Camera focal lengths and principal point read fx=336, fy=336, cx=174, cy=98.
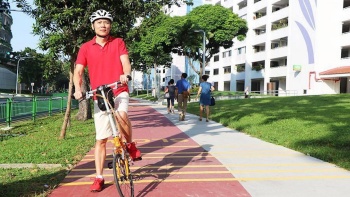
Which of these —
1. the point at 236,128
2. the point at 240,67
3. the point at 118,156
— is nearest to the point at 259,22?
the point at 240,67

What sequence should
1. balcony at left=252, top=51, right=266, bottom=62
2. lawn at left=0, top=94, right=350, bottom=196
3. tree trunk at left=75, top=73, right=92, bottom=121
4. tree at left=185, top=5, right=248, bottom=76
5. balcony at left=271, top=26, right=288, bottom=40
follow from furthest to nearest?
balcony at left=252, top=51, right=266, bottom=62
balcony at left=271, top=26, right=288, bottom=40
tree at left=185, top=5, right=248, bottom=76
tree trunk at left=75, top=73, right=92, bottom=121
lawn at left=0, top=94, right=350, bottom=196

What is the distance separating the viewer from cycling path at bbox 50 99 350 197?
166 inches

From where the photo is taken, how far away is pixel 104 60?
13.4 feet

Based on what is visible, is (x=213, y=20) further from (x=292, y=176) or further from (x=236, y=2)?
(x=292, y=176)

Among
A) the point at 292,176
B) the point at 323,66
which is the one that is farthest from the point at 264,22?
the point at 292,176

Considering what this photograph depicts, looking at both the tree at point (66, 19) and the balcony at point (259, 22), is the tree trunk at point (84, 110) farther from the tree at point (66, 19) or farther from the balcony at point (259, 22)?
the balcony at point (259, 22)

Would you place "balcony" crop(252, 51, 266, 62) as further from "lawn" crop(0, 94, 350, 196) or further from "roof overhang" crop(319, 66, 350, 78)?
"lawn" crop(0, 94, 350, 196)

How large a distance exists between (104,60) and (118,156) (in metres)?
1.19

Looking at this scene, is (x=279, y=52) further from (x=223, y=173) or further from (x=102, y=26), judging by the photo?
(x=102, y=26)

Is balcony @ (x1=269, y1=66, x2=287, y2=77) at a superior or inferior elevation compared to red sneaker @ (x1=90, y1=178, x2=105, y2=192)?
superior

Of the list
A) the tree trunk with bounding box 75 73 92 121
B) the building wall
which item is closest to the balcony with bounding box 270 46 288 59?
the tree trunk with bounding box 75 73 92 121

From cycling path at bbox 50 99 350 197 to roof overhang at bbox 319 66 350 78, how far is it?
1118 inches

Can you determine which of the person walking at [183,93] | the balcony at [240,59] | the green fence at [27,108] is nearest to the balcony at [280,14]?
the balcony at [240,59]

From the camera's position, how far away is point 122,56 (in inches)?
160
